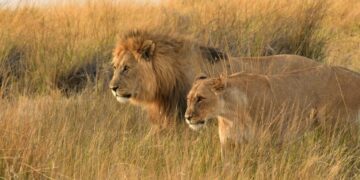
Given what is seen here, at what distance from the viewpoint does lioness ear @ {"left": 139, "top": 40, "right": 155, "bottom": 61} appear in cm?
564

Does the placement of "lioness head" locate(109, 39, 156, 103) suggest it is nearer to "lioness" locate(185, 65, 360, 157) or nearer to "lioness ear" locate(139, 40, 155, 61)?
"lioness ear" locate(139, 40, 155, 61)

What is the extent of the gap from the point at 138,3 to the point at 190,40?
14.2 feet

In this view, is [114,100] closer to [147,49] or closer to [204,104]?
[147,49]

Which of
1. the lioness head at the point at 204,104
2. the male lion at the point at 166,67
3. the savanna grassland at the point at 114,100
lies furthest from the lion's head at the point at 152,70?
the lioness head at the point at 204,104

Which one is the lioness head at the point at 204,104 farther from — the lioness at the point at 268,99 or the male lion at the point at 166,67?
the male lion at the point at 166,67

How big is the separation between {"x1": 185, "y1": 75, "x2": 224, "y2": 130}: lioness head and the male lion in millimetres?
1171

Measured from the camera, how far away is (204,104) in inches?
174

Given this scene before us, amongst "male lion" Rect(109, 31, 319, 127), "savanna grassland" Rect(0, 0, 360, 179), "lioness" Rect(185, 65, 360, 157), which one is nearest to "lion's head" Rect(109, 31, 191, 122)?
"male lion" Rect(109, 31, 319, 127)

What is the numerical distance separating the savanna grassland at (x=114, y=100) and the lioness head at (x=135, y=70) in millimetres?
191

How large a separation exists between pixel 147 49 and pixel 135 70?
0.17 meters

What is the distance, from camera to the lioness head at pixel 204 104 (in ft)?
14.5

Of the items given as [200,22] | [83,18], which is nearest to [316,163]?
[200,22]

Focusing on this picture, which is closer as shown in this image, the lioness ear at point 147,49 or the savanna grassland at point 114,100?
the savanna grassland at point 114,100

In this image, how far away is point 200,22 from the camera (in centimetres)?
825
